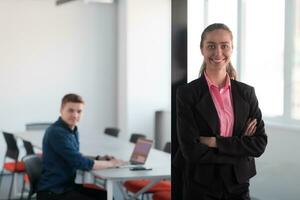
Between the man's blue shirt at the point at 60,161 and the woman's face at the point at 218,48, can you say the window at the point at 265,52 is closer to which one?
the woman's face at the point at 218,48

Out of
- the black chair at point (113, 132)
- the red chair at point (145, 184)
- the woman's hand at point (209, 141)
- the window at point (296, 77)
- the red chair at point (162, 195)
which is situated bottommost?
the red chair at point (145, 184)

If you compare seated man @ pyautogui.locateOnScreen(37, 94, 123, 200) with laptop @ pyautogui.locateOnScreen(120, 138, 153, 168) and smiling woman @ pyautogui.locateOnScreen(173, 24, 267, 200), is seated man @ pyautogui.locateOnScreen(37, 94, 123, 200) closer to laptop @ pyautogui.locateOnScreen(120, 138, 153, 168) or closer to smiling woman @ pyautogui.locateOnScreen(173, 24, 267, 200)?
laptop @ pyautogui.locateOnScreen(120, 138, 153, 168)

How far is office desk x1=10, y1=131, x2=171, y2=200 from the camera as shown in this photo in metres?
4.05

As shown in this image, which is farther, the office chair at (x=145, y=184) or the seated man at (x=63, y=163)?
the office chair at (x=145, y=184)

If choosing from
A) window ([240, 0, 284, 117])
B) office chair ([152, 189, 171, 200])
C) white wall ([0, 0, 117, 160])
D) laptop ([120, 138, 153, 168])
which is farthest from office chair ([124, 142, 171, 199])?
white wall ([0, 0, 117, 160])

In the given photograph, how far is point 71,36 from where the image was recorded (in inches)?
329

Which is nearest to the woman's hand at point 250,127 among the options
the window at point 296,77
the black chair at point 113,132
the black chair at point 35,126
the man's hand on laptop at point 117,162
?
the window at point 296,77

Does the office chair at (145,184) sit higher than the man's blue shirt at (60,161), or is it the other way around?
the man's blue shirt at (60,161)

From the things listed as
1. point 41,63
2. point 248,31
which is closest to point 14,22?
point 41,63

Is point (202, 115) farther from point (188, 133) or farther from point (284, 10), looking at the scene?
point (284, 10)

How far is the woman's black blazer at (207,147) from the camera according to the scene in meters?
2.35

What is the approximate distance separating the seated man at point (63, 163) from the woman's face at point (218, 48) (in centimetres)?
198

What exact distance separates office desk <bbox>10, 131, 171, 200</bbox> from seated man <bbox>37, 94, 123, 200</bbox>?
6.4 inches

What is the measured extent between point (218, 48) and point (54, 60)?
241 inches
